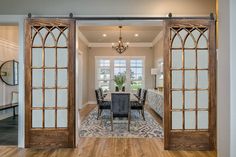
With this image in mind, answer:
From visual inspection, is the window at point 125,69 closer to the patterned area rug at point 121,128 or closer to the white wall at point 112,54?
the white wall at point 112,54

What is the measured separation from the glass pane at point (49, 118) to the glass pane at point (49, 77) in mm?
523

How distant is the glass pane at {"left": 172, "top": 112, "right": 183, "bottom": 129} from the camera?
12.9ft

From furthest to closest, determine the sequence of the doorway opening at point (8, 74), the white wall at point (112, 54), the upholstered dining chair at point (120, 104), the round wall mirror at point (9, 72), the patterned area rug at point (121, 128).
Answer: the white wall at point (112, 54), the round wall mirror at point (9, 72), the doorway opening at point (8, 74), the upholstered dining chair at point (120, 104), the patterned area rug at point (121, 128)

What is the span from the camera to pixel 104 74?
10.9 metres

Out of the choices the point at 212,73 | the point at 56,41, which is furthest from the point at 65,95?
the point at 212,73

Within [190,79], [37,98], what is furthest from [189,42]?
[37,98]

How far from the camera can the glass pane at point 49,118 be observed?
13.0 feet

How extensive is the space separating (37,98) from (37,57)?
794 mm

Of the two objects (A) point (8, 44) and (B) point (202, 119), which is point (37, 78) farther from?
(A) point (8, 44)

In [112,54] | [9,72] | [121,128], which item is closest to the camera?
[121,128]

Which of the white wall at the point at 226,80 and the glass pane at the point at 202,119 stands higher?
the white wall at the point at 226,80

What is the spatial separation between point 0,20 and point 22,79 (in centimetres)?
122

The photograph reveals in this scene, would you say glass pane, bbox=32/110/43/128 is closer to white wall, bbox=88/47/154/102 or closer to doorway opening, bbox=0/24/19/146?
doorway opening, bbox=0/24/19/146
